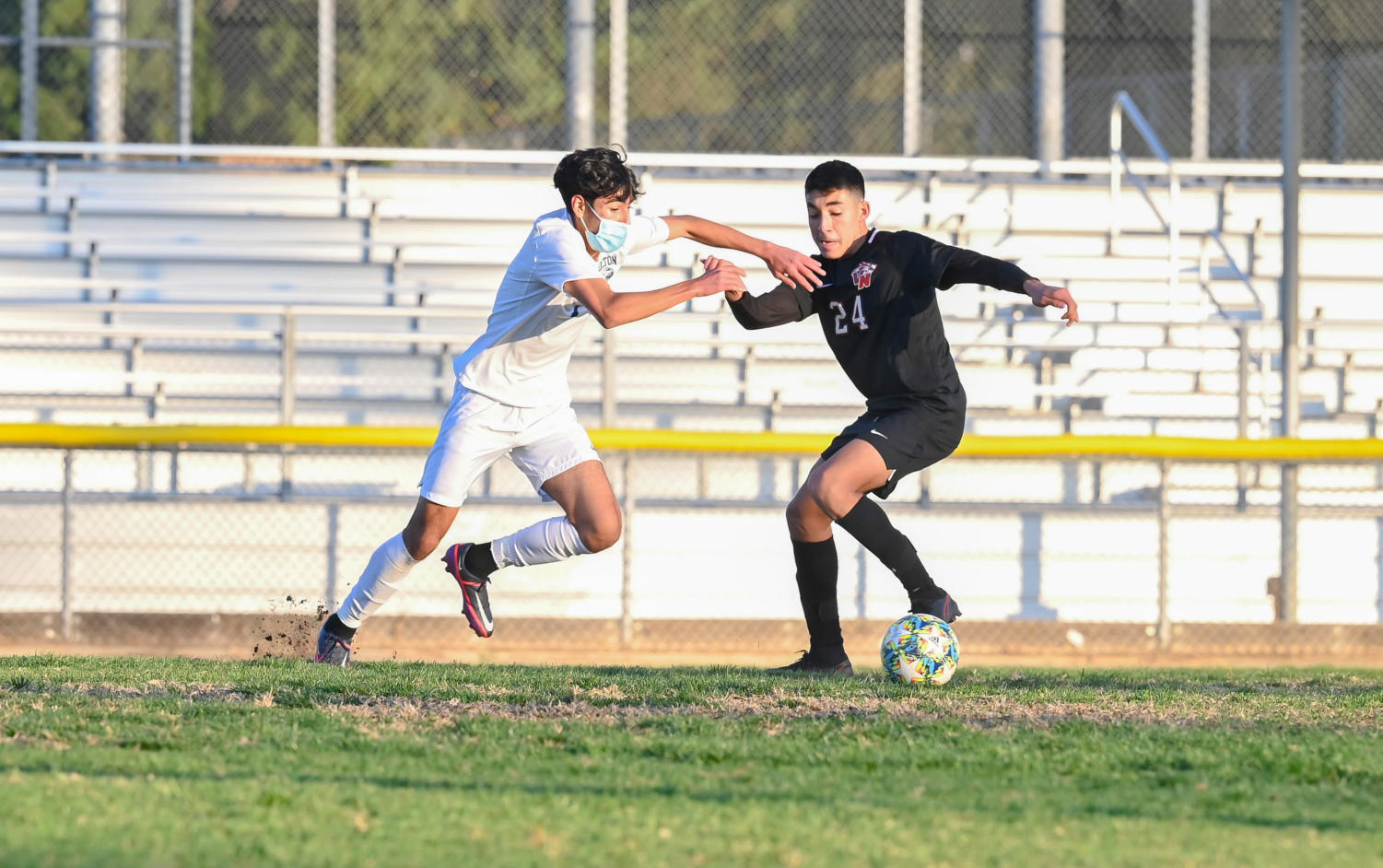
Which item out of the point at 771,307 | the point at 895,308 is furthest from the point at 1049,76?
the point at 771,307

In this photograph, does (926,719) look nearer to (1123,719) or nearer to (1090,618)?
(1123,719)

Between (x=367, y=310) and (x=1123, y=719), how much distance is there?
7.03m

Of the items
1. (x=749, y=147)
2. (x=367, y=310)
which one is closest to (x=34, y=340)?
(x=367, y=310)

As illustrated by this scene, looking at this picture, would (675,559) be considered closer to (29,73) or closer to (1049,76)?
(1049,76)

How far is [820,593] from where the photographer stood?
671cm

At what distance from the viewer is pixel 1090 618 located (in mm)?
10945

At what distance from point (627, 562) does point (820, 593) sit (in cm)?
371

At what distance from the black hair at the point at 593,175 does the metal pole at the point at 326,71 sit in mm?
7968

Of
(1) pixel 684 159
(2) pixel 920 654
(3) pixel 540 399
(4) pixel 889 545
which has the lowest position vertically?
(2) pixel 920 654

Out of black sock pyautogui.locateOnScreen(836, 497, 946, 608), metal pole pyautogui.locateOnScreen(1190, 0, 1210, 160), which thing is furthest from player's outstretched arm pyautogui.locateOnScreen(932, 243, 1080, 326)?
metal pole pyautogui.locateOnScreen(1190, 0, 1210, 160)

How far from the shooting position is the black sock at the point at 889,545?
6613 millimetres

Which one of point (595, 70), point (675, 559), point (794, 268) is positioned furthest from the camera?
point (595, 70)

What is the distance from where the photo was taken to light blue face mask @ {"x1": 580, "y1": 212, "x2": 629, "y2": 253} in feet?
21.1

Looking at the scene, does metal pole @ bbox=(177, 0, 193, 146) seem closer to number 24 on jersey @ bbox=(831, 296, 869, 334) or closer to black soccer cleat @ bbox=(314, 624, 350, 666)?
black soccer cleat @ bbox=(314, 624, 350, 666)
